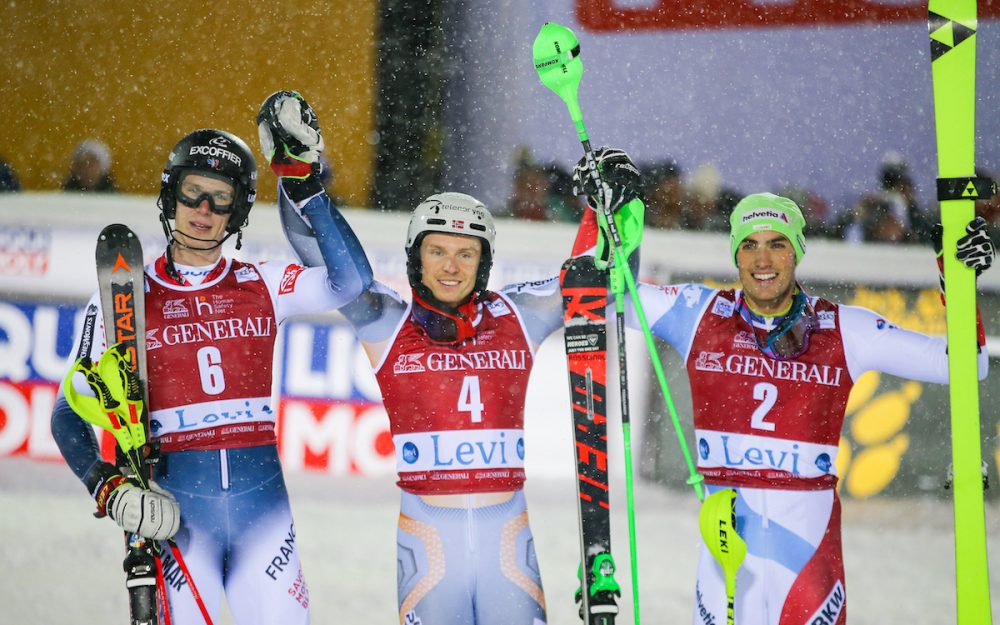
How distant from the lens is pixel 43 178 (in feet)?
25.5

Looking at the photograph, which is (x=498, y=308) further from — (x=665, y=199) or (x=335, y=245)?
(x=665, y=199)

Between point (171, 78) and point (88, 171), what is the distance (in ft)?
5.26

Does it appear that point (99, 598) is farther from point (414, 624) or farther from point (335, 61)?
point (335, 61)

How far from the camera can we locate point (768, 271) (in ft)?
11.2

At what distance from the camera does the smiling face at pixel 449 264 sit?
132 inches

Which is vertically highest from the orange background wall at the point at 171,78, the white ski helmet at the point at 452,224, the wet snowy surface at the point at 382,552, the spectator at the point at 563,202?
the orange background wall at the point at 171,78

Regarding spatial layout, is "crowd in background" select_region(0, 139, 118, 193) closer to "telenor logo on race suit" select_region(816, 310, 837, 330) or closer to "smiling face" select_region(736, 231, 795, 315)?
"smiling face" select_region(736, 231, 795, 315)

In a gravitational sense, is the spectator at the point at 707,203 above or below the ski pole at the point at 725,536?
above

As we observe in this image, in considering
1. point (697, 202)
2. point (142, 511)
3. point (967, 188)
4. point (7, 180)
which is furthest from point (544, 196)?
point (142, 511)

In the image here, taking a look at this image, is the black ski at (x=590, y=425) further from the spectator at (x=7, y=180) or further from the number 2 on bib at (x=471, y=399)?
the spectator at (x=7, y=180)

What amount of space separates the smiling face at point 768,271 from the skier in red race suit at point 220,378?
3.79 feet

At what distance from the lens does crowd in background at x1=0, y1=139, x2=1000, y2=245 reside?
6703 mm

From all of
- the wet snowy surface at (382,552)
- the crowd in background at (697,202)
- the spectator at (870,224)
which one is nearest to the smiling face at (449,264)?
the wet snowy surface at (382,552)

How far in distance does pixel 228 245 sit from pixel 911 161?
576cm
